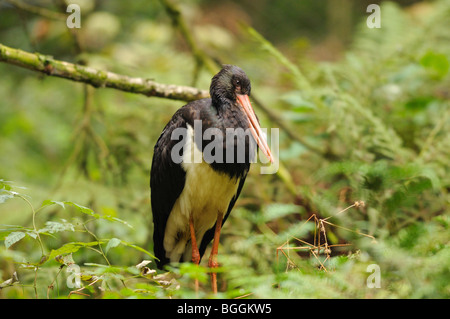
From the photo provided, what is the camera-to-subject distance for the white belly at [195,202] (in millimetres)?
3686

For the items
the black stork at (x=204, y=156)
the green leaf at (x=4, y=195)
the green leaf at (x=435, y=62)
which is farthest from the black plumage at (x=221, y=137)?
the green leaf at (x=435, y=62)

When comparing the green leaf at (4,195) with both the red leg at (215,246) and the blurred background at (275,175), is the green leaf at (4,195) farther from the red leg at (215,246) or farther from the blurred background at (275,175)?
the red leg at (215,246)

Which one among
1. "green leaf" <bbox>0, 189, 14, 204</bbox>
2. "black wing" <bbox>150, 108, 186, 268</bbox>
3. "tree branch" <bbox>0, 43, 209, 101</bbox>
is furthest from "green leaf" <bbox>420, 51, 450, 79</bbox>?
"green leaf" <bbox>0, 189, 14, 204</bbox>

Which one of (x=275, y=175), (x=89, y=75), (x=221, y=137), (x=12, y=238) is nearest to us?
(x=12, y=238)

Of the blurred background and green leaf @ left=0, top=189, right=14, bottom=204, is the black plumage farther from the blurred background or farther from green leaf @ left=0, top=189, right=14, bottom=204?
green leaf @ left=0, top=189, right=14, bottom=204

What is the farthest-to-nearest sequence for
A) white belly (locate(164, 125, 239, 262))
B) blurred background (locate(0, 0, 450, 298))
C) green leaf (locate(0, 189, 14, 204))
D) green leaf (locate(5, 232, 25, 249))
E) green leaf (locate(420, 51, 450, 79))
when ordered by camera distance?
green leaf (locate(420, 51, 450, 79)) < white belly (locate(164, 125, 239, 262)) < blurred background (locate(0, 0, 450, 298)) < green leaf (locate(0, 189, 14, 204)) < green leaf (locate(5, 232, 25, 249))

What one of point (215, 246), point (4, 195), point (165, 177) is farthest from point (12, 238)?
point (215, 246)

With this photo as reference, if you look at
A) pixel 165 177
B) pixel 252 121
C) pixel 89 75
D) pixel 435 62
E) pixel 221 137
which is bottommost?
pixel 165 177

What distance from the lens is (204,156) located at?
361 centimetres

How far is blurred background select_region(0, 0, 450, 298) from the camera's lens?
2.82 m

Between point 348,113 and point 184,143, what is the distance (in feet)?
7.37

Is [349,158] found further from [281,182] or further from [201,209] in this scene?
[201,209]

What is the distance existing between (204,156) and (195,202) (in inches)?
19.5

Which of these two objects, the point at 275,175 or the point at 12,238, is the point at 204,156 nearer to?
the point at 12,238
